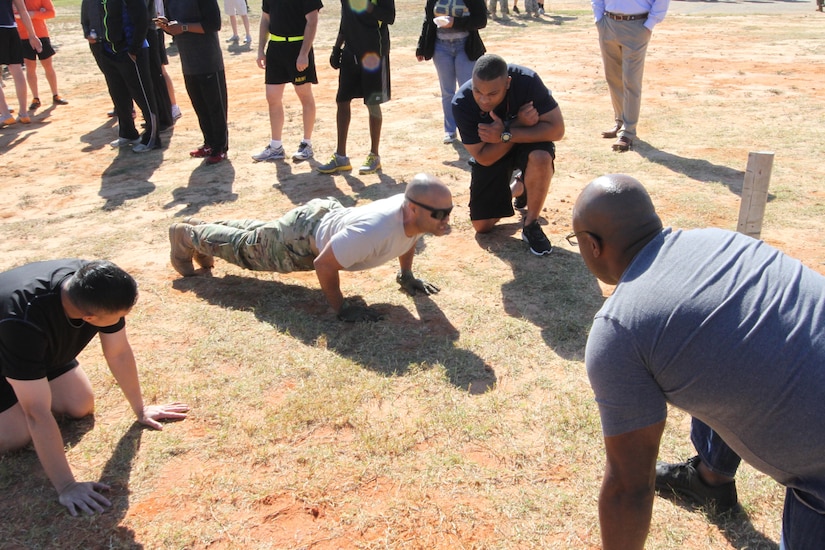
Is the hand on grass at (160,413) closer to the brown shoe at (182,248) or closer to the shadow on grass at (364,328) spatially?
the shadow on grass at (364,328)

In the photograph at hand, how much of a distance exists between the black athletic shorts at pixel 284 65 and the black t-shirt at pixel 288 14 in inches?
5.0

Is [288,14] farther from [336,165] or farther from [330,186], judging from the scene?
[330,186]

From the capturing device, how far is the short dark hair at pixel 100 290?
2.46 m

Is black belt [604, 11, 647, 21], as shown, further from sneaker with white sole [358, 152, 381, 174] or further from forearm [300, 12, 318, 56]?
forearm [300, 12, 318, 56]

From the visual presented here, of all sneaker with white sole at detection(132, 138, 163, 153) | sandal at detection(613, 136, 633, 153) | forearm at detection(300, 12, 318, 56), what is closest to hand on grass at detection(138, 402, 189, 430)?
forearm at detection(300, 12, 318, 56)

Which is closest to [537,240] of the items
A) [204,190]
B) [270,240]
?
[270,240]

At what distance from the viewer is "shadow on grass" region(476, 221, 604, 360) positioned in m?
3.77

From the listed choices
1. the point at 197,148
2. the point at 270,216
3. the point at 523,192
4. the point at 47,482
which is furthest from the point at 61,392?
the point at 197,148

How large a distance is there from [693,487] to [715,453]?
0.20 metres

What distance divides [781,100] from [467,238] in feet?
A: 20.0

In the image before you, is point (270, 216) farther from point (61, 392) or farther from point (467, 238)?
point (61, 392)

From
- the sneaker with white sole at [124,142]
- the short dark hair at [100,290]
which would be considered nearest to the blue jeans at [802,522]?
the short dark hair at [100,290]

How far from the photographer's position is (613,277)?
6.36 ft

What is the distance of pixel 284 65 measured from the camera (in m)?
6.52
